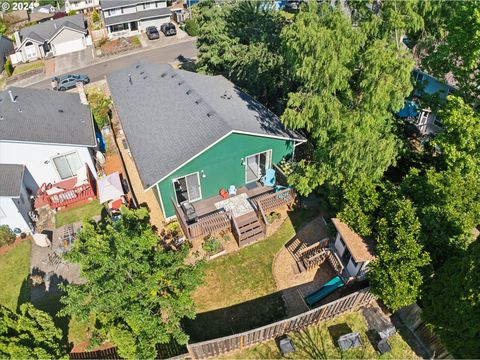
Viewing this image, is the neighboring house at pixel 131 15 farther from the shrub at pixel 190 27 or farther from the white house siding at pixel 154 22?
the shrub at pixel 190 27

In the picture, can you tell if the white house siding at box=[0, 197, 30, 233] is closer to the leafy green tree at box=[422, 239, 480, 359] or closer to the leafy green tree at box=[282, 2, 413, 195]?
the leafy green tree at box=[282, 2, 413, 195]

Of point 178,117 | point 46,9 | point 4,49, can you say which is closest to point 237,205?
point 178,117

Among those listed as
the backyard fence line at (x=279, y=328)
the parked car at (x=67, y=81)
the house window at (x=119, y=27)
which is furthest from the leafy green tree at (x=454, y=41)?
the house window at (x=119, y=27)

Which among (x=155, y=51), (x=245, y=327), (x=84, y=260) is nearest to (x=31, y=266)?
(x=84, y=260)

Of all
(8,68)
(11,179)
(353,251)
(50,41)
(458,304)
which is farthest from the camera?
(50,41)

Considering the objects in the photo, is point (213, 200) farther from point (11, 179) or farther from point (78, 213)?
point (11, 179)

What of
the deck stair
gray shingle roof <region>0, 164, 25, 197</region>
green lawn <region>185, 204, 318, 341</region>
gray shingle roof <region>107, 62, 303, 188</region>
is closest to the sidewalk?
gray shingle roof <region>107, 62, 303, 188</region>
